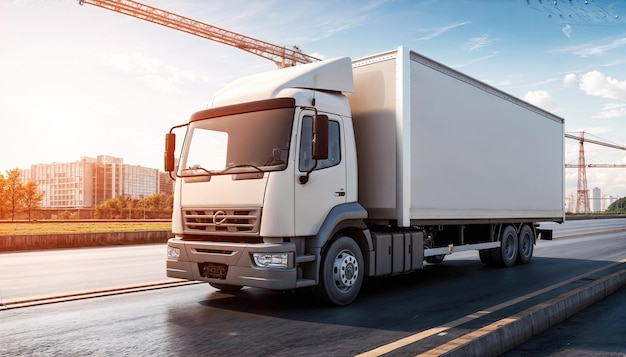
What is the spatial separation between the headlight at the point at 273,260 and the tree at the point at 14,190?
53.1m

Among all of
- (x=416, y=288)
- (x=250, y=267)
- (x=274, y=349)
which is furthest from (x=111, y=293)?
(x=416, y=288)

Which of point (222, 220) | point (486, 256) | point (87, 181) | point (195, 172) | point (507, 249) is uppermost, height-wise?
point (87, 181)

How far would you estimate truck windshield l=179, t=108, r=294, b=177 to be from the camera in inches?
272

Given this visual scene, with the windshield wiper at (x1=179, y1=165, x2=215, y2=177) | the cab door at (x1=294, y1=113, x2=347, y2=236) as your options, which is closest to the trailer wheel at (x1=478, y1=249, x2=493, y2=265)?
the cab door at (x1=294, y1=113, x2=347, y2=236)

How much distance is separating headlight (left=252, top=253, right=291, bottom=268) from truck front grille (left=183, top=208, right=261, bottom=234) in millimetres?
321

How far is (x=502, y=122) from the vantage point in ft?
36.9

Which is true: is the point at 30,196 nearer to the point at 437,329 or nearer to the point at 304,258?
the point at 304,258

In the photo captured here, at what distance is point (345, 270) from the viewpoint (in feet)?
24.4

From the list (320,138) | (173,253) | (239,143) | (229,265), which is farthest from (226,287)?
(320,138)

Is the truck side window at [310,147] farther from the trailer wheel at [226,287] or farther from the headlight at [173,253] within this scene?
the trailer wheel at [226,287]

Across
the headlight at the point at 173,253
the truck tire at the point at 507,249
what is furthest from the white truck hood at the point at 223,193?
the truck tire at the point at 507,249

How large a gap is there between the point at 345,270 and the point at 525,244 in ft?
23.8

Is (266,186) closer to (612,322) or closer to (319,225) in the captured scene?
(319,225)

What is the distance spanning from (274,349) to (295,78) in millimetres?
3727
